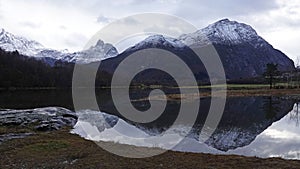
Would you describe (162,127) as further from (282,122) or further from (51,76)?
(51,76)

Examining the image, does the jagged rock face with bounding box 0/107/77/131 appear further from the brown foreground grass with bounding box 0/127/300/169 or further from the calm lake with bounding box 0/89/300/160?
the brown foreground grass with bounding box 0/127/300/169

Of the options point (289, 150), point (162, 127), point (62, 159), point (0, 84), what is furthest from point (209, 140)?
point (0, 84)

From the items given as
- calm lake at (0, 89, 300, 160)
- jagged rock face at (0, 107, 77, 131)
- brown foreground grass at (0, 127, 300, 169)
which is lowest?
calm lake at (0, 89, 300, 160)

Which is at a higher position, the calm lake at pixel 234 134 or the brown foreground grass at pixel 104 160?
the brown foreground grass at pixel 104 160

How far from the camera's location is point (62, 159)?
17.9 metres

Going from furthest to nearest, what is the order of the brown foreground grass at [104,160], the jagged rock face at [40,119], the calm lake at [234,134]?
the jagged rock face at [40,119] < the calm lake at [234,134] < the brown foreground grass at [104,160]

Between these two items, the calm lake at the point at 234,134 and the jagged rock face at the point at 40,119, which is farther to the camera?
the jagged rock face at the point at 40,119

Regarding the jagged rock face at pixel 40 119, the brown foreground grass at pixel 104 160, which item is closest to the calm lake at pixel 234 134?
the jagged rock face at pixel 40 119

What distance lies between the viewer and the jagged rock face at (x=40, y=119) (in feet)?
111

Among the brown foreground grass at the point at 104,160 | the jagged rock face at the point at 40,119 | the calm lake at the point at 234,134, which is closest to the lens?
the brown foreground grass at the point at 104,160

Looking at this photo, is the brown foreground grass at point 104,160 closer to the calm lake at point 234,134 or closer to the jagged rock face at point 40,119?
the calm lake at point 234,134

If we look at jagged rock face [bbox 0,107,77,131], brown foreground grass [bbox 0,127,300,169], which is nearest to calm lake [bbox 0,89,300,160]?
jagged rock face [bbox 0,107,77,131]

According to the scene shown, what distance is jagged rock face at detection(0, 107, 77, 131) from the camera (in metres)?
34.0

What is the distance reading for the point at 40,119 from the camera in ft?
121
